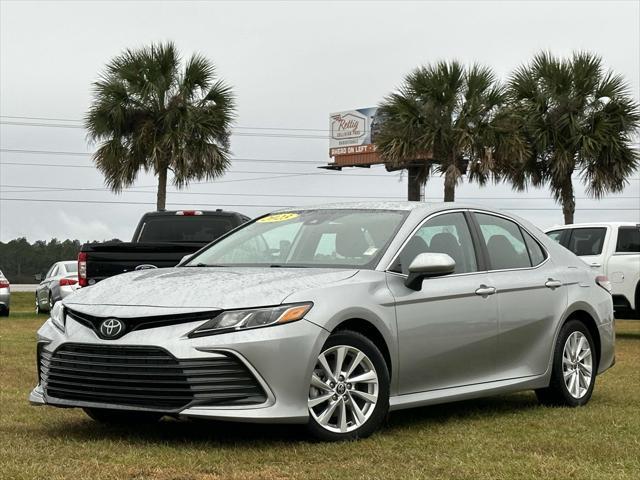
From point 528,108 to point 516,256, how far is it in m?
23.8

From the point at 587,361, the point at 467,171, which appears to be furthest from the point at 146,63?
the point at 587,361

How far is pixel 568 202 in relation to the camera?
31.9 metres

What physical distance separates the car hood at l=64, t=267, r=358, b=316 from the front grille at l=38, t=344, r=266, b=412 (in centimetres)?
26

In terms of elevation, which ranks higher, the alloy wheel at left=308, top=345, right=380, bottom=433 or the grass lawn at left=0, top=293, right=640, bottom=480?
the alloy wheel at left=308, top=345, right=380, bottom=433

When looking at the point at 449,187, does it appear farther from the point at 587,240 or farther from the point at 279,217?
the point at 279,217

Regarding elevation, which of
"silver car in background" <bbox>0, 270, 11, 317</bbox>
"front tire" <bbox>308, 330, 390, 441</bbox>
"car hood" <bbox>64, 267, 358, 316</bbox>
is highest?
"car hood" <bbox>64, 267, 358, 316</bbox>

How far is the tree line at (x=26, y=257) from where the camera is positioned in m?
→ 63.3

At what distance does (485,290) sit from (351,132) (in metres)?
73.9

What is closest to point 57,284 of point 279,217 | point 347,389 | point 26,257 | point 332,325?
point 279,217

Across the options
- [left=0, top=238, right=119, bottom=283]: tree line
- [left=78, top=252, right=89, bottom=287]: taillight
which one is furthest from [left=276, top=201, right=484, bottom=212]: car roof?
[left=0, top=238, right=119, bottom=283]: tree line

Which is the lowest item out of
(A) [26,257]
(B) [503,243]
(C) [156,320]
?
(A) [26,257]

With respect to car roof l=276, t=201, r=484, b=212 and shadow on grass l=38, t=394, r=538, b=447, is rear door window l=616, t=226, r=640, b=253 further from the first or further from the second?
car roof l=276, t=201, r=484, b=212

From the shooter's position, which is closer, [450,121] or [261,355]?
[261,355]

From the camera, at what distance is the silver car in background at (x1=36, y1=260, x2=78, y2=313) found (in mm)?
23156
